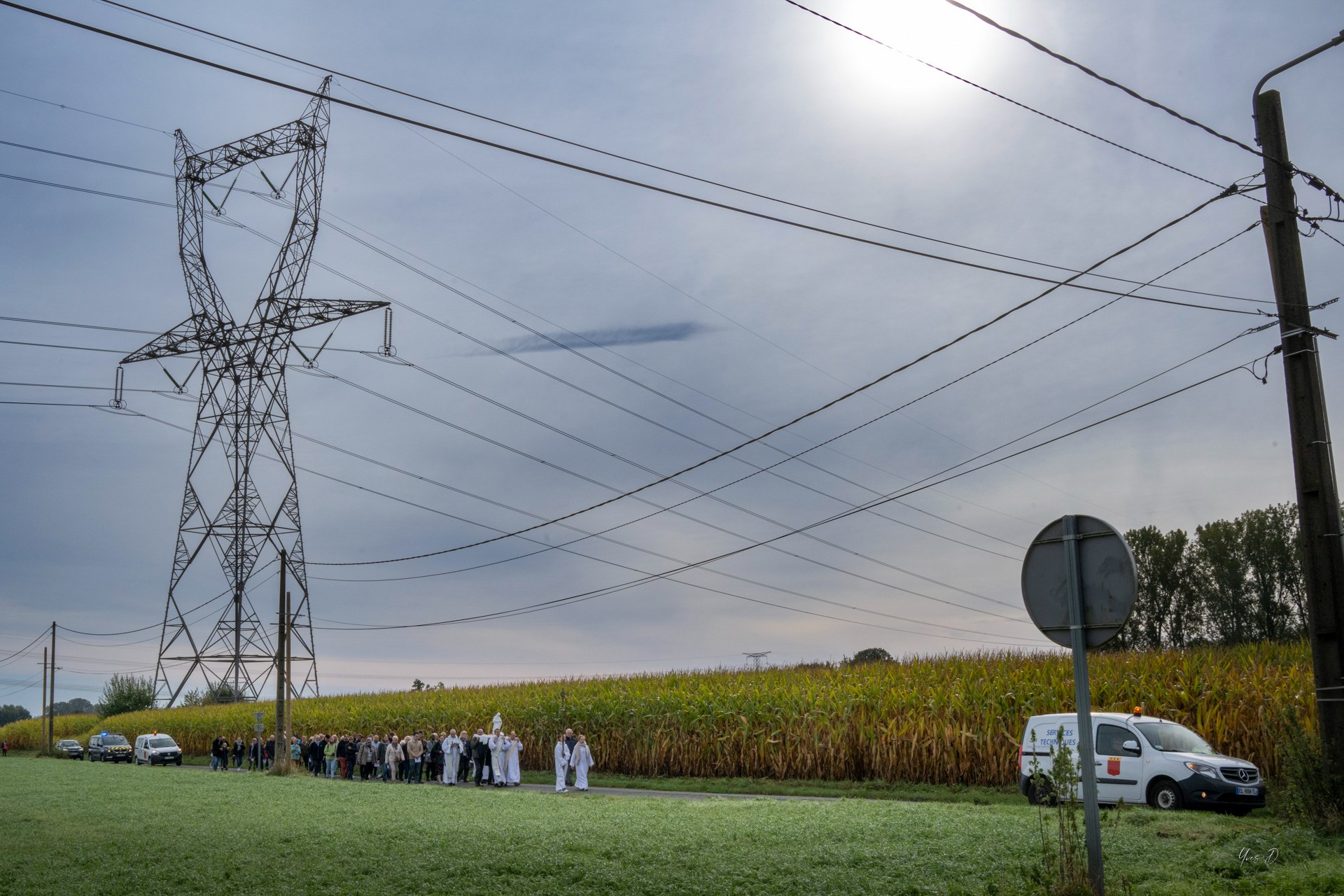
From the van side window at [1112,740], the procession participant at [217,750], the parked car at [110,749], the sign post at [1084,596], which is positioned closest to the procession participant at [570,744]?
the van side window at [1112,740]

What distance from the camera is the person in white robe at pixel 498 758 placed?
3538cm

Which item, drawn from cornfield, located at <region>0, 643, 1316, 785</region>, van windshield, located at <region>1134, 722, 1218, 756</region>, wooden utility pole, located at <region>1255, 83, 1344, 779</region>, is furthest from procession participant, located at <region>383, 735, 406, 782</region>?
wooden utility pole, located at <region>1255, 83, 1344, 779</region>

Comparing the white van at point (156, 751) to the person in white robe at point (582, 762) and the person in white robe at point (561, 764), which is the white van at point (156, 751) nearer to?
the person in white robe at point (561, 764)

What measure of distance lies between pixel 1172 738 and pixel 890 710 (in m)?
11.3

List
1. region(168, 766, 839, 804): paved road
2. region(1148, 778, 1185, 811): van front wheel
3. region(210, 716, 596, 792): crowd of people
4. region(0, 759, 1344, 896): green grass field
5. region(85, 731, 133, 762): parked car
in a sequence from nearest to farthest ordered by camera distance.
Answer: region(0, 759, 1344, 896): green grass field
region(1148, 778, 1185, 811): van front wheel
region(168, 766, 839, 804): paved road
region(210, 716, 596, 792): crowd of people
region(85, 731, 133, 762): parked car

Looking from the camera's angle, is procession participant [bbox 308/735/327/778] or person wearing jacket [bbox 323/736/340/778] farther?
procession participant [bbox 308/735/327/778]

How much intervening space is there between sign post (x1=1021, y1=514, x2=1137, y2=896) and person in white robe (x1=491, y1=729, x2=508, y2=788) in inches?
1106

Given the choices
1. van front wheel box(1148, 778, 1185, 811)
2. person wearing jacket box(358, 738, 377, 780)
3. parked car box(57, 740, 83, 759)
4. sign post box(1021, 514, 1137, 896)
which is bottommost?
parked car box(57, 740, 83, 759)

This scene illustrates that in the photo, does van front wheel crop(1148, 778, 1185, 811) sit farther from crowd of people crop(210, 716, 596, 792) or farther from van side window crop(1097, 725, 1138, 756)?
crowd of people crop(210, 716, 596, 792)

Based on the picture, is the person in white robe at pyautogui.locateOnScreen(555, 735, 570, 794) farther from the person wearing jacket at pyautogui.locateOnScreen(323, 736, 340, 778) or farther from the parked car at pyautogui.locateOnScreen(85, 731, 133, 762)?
the parked car at pyautogui.locateOnScreen(85, 731, 133, 762)

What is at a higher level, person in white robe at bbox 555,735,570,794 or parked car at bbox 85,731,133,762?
person in white robe at bbox 555,735,570,794

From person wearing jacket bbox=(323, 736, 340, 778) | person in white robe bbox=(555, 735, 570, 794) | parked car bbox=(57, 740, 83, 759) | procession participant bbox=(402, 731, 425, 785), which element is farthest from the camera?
parked car bbox=(57, 740, 83, 759)

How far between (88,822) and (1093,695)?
24010 millimetres

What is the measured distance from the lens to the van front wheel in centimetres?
1955
